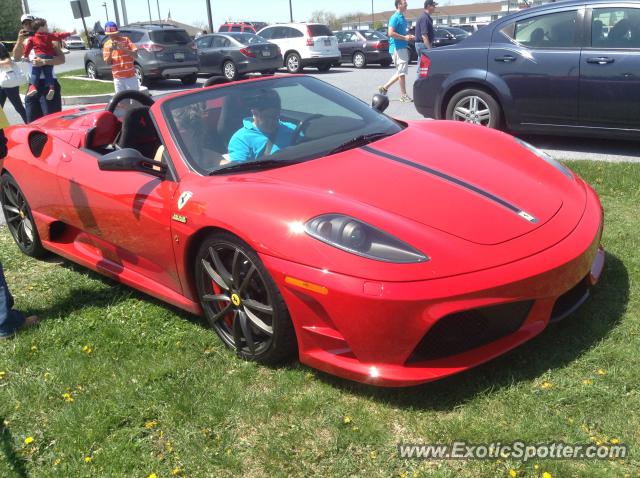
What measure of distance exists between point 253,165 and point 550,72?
4.39 m

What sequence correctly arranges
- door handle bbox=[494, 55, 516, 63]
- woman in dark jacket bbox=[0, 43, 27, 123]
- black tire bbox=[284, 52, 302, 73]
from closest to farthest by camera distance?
1. door handle bbox=[494, 55, 516, 63]
2. woman in dark jacket bbox=[0, 43, 27, 123]
3. black tire bbox=[284, 52, 302, 73]

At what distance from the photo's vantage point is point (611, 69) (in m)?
6.23

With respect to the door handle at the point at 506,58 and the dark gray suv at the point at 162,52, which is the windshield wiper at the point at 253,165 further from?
the dark gray suv at the point at 162,52

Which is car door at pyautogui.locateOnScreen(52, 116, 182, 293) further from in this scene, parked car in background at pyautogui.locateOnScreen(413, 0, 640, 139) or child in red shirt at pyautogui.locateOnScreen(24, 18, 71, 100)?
child in red shirt at pyautogui.locateOnScreen(24, 18, 71, 100)

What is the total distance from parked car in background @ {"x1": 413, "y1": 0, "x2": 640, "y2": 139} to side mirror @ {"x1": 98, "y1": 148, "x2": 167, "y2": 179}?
457 centimetres

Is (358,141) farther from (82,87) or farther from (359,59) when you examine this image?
(359,59)

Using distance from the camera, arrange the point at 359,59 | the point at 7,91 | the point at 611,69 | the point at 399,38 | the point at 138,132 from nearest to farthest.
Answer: the point at 138,132
the point at 611,69
the point at 7,91
the point at 399,38
the point at 359,59

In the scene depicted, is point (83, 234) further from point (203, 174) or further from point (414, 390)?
point (414, 390)

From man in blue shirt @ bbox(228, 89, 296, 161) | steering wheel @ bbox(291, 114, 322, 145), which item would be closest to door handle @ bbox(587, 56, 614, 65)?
steering wheel @ bbox(291, 114, 322, 145)

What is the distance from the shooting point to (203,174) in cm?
337

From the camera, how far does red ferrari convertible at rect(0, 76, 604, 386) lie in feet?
8.58

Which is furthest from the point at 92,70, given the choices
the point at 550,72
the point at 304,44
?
the point at 550,72

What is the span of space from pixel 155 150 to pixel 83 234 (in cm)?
74

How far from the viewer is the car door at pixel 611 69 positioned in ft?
20.2
